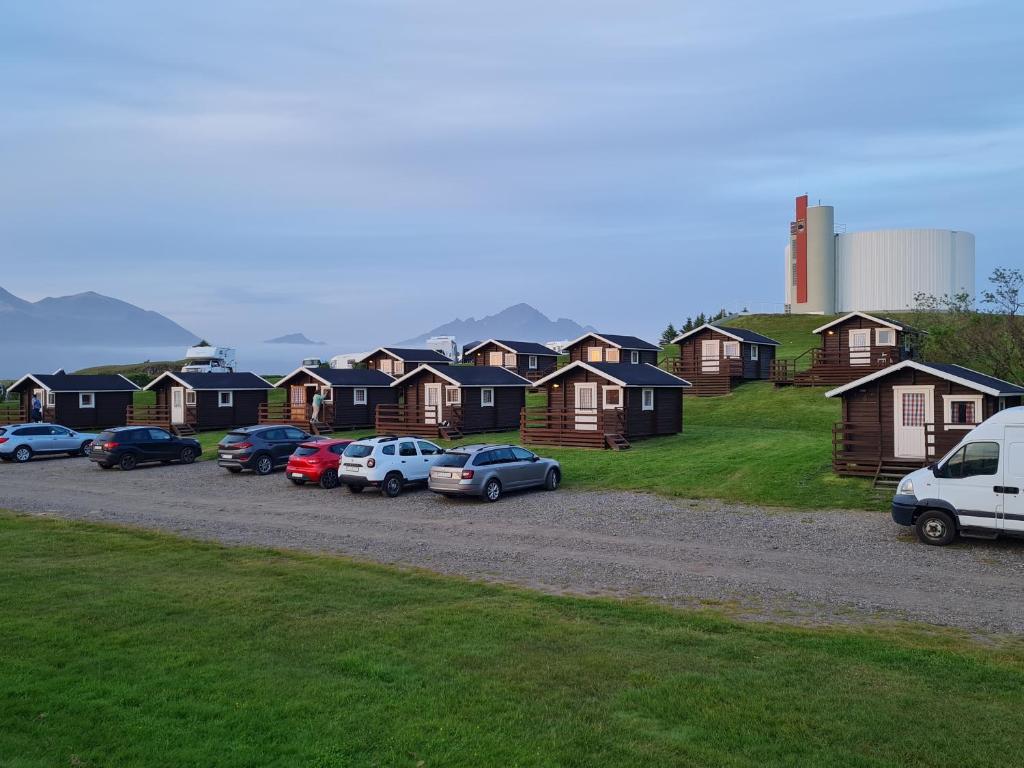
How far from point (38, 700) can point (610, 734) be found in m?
4.97

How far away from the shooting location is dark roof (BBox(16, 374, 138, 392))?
167 ft

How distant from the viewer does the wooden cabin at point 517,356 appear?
7012cm

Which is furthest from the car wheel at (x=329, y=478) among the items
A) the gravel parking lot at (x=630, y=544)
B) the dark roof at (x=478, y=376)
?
the dark roof at (x=478, y=376)

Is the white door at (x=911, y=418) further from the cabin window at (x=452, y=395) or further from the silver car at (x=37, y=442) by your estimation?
the silver car at (x=37, y=442)

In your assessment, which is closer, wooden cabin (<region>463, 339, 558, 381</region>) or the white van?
the white van

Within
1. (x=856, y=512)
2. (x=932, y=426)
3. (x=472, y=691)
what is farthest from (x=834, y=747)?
(x=932, y=426)

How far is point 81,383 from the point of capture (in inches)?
2037

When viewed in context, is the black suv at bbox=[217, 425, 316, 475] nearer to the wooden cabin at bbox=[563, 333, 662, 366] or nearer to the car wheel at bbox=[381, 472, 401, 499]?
the car wheel at bbox=[381, 472, 401, 499]

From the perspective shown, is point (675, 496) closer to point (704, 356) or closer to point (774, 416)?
point (774, 416)

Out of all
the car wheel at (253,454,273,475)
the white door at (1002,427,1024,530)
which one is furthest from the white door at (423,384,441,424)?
the white door at (1002,427,1024,530)

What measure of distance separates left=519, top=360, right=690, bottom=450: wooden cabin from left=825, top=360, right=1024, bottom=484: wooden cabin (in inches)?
413

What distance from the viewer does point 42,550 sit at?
15133mm

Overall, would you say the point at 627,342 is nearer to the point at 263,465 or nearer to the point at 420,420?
the point at 420,420

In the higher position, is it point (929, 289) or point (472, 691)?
point (929, 289)
